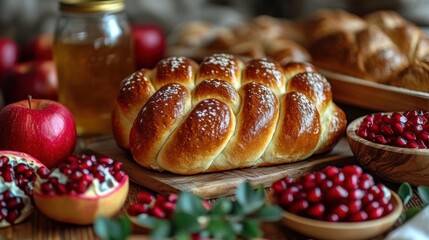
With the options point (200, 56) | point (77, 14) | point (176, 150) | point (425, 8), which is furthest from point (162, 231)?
A: point (425, 8)

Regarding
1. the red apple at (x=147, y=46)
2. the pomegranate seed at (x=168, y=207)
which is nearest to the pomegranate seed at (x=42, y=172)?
the pomegranate seed at (x=168, y=207)

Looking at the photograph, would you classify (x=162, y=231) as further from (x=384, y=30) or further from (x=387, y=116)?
(x=384, y=30)

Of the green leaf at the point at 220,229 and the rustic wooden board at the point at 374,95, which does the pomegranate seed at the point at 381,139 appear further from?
the green leaf at the point at 220,229

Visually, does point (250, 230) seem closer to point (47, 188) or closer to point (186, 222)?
point (186, 222)

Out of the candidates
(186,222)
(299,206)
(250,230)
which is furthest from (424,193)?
(186,222)

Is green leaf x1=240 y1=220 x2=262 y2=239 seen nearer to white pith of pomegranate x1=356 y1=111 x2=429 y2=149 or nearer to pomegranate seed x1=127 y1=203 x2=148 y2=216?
pomegranate seed x1=127 y1=203 x2=148 y2=216

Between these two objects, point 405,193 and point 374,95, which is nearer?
point 405,193

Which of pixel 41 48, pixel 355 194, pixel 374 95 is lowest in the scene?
pixel 41 48

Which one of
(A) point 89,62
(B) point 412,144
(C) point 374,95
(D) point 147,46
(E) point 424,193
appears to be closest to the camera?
(E) point 424,193
